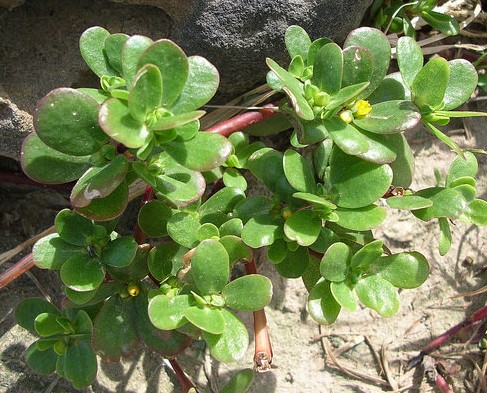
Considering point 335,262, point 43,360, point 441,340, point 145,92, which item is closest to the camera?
point 145,92

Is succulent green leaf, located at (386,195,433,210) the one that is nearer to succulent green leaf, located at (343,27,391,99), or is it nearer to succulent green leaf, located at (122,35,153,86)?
succulent green leaf, located at (343,27,391,99)

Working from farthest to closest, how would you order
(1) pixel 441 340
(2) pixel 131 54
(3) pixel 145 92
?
(1) pixel 441 340 < (2) pixel 131 54 < (3) pixel 145 92

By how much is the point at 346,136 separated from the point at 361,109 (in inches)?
4.2

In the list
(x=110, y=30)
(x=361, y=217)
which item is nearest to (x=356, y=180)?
(x=361, y=217)

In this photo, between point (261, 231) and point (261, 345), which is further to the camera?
point (261, 345)

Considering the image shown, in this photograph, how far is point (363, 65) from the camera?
1.37 m

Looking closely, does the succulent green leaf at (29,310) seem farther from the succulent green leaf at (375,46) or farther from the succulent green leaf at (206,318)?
the succulent green leaf at (375,46)

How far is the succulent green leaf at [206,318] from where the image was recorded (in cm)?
122

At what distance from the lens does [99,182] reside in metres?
1.19

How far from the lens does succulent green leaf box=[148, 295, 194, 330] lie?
125 centimetres

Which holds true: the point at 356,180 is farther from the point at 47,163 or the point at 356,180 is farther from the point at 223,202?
the point at 47,163

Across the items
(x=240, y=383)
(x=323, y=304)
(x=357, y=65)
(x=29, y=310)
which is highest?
(x=357, y=65)

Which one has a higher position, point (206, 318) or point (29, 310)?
point (206, 318)

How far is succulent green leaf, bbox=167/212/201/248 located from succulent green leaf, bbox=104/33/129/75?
0.36 metres
